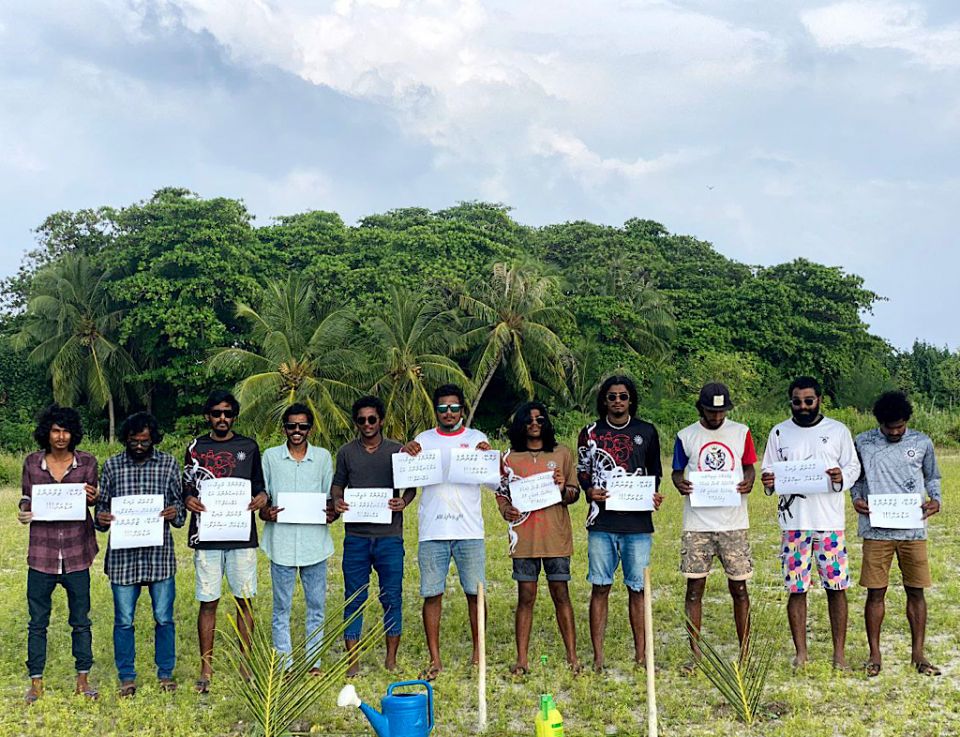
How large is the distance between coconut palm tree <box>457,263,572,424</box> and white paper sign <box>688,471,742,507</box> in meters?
23.3

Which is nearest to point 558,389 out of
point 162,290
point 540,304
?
point 540,304

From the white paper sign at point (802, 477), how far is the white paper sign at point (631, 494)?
86cm

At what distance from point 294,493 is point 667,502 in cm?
1279

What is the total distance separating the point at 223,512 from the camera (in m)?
6.01

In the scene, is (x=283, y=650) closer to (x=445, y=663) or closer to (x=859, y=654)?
(x=445, y=663)

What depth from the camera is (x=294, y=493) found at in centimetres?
617

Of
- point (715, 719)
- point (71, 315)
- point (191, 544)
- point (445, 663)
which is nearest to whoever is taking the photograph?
point (715, 719)

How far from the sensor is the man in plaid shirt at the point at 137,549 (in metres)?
5.98

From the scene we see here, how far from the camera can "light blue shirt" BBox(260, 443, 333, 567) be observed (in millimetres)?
6184

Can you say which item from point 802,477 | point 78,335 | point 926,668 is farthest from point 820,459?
point 78,335

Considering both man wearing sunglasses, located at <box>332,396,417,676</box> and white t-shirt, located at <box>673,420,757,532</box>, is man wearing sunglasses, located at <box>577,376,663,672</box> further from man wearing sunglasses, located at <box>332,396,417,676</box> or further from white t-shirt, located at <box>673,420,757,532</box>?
man wearing sunglasses, located at <box>332,396,417,676</box>

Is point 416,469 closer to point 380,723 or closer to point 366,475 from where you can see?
point 366,475

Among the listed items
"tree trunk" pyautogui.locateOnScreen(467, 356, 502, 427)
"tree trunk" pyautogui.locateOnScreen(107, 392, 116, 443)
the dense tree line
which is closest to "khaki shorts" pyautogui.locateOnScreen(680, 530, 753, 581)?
the dense tree line

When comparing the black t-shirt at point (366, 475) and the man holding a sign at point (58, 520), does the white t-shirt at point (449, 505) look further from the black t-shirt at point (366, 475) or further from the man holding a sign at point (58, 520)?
the man holding a sign at point (58, 520)
